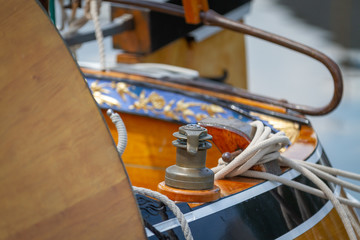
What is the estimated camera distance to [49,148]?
0.72 meters

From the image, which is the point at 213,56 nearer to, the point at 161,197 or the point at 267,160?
the point at 267,160

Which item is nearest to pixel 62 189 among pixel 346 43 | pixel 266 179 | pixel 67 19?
pixel 266 179

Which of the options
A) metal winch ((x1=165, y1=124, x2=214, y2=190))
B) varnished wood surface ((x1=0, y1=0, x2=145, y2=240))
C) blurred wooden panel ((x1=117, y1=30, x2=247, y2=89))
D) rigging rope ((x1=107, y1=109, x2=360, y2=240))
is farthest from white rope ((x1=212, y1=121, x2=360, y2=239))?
blurred wooden panel ((x1=117, y1=30, x2=247, y2=89))

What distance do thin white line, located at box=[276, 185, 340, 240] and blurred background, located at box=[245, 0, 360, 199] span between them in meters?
2.77

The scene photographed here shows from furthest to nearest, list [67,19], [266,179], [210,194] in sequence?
[67,19], [266,179], [210,194]

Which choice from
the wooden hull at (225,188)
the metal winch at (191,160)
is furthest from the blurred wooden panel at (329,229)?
the metal winch at (191,160)

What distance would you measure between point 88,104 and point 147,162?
2.97 ft

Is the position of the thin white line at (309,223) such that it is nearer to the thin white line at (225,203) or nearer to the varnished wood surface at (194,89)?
the thin white line at (225,203)

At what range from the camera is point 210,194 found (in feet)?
3.18

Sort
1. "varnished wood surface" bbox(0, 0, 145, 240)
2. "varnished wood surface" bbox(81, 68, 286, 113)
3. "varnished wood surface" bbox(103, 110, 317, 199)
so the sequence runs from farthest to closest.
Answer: "varnished wood surface" bbox(81, 68, 286, 113)
"varnished wood surface" bbox(103, 110, 317, 199)
"varnished wood surface" bbox(0, 0, 145, 240)

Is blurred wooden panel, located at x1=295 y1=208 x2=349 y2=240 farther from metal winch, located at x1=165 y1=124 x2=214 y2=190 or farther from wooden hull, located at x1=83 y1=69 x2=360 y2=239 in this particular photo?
metal winch, located at x1=165 y1=124 x2=214 y2=190

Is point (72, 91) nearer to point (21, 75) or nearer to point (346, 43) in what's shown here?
point (21, 75)

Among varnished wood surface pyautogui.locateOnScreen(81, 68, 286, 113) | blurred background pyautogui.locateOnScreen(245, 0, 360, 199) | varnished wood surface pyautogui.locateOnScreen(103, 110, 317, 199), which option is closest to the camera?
varnished wood surface pyautogui.locateOnScreen(103, 110, 317, 199)

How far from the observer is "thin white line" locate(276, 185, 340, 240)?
110cm
